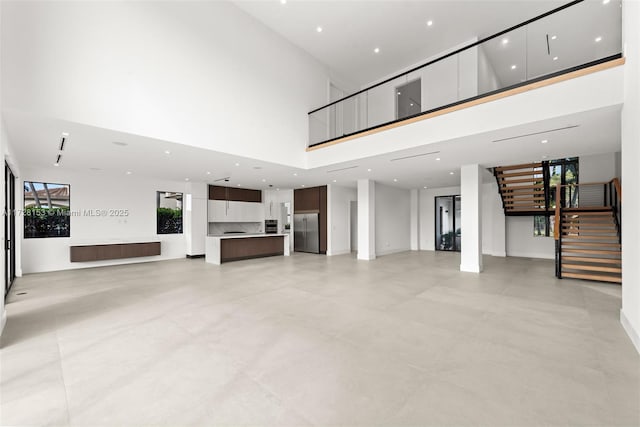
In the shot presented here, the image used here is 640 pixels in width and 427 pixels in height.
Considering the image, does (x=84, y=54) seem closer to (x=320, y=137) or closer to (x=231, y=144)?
(x=231, y=144)

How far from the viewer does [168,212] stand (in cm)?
1041

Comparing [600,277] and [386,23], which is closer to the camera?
[600,277]

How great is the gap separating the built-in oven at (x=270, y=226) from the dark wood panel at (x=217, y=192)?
7.74 feet

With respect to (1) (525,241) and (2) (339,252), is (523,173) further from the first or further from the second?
(2) (339,252)

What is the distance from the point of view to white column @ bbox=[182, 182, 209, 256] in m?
10.6

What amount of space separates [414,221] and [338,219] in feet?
A: 13.0

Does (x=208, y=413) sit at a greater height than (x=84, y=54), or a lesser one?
lesser

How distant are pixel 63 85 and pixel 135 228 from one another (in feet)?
21.2

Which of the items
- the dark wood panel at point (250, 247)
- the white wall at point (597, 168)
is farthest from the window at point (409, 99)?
the dark wood panel at point (250, 247)

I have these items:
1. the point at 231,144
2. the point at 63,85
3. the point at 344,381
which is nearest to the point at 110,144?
the point at 63,85

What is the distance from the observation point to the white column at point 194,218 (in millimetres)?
10609

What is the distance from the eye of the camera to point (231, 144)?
6234mm

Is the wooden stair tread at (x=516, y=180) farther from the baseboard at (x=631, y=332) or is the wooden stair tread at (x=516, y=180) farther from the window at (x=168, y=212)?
the window at (x=168, y=212)

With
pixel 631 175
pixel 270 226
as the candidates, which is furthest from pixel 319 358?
pixel 270 226
